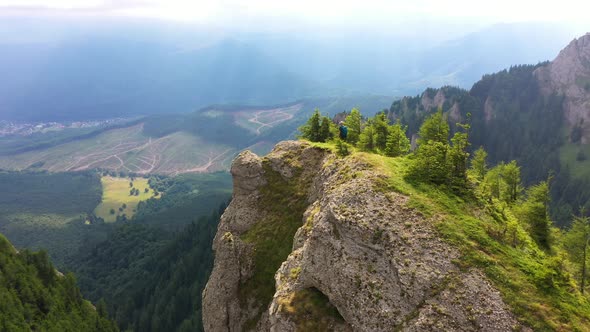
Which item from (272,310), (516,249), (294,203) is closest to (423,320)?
(516,249)

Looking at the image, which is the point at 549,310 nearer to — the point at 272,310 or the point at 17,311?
the point at 272,310

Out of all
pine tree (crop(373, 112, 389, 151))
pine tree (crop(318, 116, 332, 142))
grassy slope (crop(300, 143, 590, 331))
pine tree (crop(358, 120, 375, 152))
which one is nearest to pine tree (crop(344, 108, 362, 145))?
pine tree (crop(373, 112, 389, 151))

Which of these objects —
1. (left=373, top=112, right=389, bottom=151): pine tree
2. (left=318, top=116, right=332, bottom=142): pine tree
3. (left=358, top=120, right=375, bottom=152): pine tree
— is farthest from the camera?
(left=318, top=116, right=332, bottom=142): pine tree

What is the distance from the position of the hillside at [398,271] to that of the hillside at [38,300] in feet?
222

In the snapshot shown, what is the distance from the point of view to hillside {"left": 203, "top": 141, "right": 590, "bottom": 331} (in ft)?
74.6

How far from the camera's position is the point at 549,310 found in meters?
22.1

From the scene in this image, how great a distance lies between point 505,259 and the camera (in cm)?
2511

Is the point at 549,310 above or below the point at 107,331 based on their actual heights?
above

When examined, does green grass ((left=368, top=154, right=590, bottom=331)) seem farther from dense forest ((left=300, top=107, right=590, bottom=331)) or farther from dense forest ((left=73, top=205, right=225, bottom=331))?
dense forest ((left=73, top=205, right=225, bottom=331))

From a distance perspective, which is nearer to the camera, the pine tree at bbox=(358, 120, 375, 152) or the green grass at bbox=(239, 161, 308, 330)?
the green grass at bbox=(239, 161, 308, 330)

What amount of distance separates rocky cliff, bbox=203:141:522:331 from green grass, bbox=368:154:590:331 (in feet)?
2.86

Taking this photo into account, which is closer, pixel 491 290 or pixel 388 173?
pixel 491 290

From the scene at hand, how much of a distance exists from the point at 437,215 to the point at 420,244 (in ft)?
11.2

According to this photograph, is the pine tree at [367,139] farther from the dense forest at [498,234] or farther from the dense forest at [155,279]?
the dense forest at [155,279]
